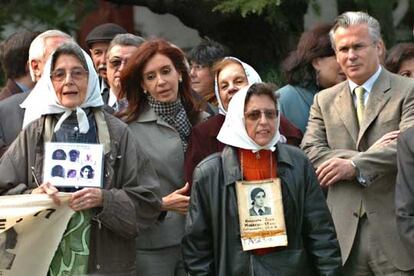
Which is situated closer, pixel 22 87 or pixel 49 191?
pixel 49 191

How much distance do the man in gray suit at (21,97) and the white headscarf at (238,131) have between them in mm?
1359

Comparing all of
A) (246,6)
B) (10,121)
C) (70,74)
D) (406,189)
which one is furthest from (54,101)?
(246,6)

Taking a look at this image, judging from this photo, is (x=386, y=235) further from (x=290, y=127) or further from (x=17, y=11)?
(x=17, y=11)

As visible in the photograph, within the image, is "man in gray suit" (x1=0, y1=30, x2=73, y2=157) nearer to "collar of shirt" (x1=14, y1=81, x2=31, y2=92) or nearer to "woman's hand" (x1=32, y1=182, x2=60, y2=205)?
"collar of shirt" (x1=14, y1=81, x2=31, y2=92)

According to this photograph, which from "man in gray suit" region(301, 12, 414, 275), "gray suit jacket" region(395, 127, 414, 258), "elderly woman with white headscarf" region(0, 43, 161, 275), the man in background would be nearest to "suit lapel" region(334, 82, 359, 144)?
"man in gray suit" region(301, 12, 414, 275)

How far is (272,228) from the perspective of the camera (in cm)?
665

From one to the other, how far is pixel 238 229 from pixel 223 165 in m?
0.36

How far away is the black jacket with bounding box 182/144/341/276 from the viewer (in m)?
6.65

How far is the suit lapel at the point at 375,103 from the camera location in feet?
23.5

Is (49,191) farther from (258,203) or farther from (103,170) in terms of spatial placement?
(258,203)

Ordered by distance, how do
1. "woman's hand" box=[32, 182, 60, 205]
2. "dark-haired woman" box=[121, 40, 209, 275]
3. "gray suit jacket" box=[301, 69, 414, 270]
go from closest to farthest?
"woman's hand" box=[32, 182, 60, 205] → "gray suit jacket" box=[301, 69, 414, 270] → "dark-haired woman" box=[121, 40, 209, 275]

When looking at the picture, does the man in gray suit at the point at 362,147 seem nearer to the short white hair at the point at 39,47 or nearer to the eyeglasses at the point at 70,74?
the eyeglasses at the point at 70,74

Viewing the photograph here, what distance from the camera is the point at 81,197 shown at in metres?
6.56

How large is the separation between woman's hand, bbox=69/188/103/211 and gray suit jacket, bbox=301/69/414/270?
1371 millimetres
